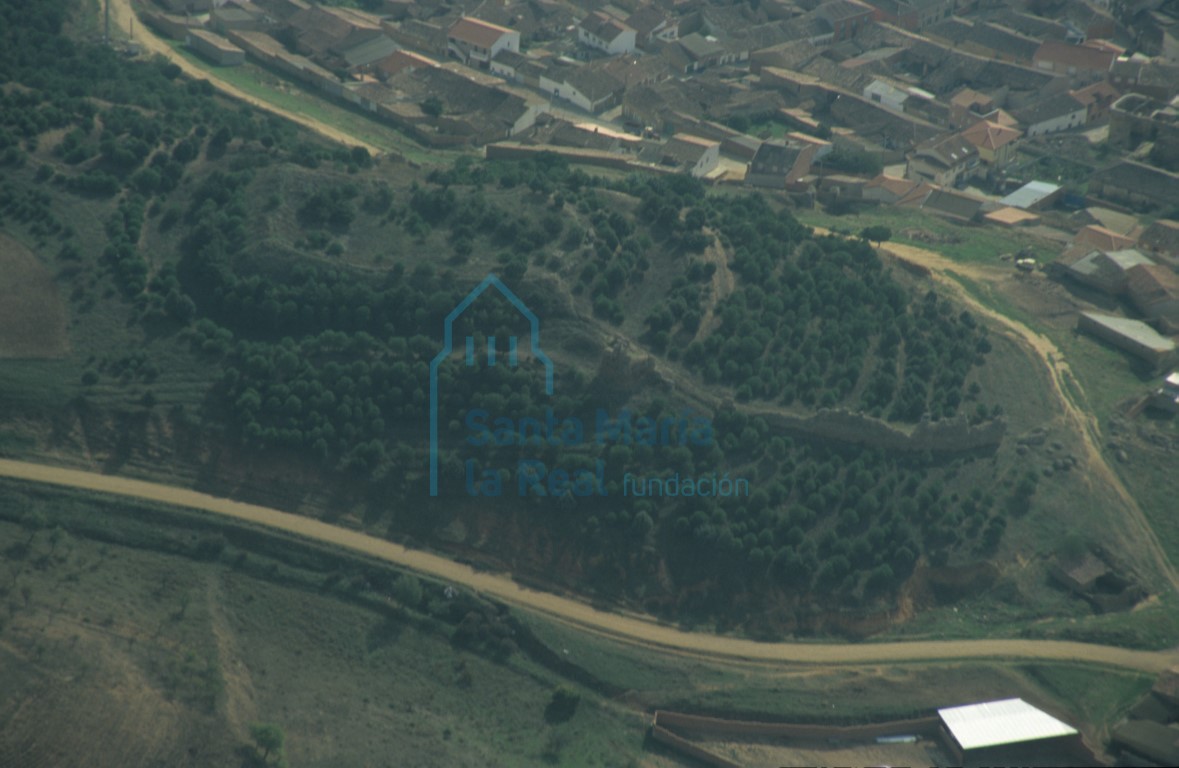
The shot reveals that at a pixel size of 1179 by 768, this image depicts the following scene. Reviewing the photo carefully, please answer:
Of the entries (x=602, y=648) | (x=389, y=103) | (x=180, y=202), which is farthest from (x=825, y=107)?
(x=602, y=648)

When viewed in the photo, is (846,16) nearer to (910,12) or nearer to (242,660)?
(910,12)

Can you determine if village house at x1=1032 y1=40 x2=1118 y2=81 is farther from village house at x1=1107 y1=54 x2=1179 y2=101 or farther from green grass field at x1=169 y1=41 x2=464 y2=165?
green grass field at x1=169 y1=41 x2=464 y2=165

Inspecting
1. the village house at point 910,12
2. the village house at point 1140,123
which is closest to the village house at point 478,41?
the village house at point 910,12

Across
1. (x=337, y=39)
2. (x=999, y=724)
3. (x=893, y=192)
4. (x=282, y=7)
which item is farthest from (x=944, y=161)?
(x=282, y=7)

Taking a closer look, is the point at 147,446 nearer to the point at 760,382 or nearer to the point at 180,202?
the point at 180,202

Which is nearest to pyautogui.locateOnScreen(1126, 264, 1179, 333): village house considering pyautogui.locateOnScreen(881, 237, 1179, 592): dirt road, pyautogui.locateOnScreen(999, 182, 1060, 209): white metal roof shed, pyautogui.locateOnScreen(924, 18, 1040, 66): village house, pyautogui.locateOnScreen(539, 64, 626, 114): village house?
pyautogui.locateOnScreen(881, 237, 1179, 592): dirt road

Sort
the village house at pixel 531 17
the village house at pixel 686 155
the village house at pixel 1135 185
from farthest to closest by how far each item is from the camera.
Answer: the village house at pixel 531 17
the village house at pixel 1135 185
the village house at pixel 686 155

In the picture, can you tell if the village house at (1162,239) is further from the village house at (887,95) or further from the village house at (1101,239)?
the village house at (887,95)
